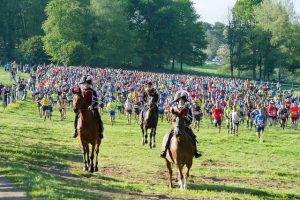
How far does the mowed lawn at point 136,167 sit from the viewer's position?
45.4 feet

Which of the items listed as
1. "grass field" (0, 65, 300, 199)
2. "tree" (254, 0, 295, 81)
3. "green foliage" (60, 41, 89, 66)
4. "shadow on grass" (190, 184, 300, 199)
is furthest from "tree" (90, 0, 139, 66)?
"shadow on grass" (190, 184, 300, 199)

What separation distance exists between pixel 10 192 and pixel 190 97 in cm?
3548

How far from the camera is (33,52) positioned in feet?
281

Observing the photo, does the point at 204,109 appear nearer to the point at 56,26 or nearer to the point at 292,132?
the point at 292,132

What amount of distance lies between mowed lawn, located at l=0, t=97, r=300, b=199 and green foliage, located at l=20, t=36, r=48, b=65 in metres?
53.8

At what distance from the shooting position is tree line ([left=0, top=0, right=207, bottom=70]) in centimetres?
8569

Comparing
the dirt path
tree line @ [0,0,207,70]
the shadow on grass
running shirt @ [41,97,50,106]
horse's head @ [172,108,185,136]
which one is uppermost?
tree line @ [0,0,207,70]

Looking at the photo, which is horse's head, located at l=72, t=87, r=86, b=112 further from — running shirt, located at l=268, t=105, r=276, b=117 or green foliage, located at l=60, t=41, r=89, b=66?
green foliage, located at l=60, t=41, r=89, b=66

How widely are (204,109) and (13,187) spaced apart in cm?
3471

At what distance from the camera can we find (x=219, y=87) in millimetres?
54719

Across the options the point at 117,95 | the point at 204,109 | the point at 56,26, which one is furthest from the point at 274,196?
the point at 56,26

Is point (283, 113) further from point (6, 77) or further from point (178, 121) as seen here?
point (6, 77)

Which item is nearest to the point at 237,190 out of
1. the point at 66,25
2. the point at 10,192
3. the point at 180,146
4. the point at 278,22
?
the point at 180,146

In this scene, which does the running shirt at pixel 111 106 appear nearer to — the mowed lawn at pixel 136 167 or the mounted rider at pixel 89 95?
the mowed lawn at pixel 136 167
